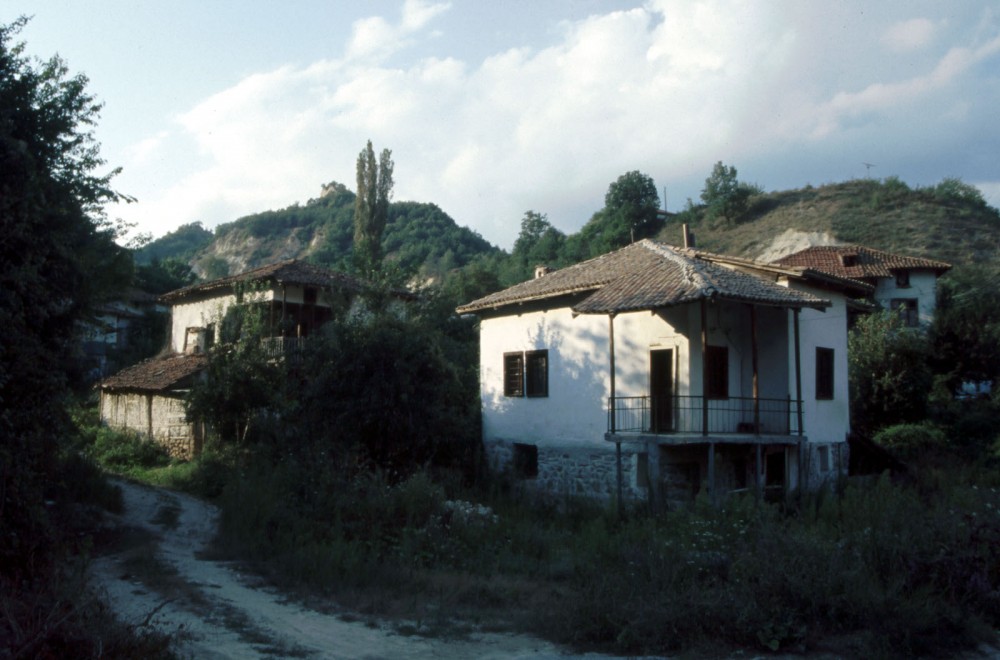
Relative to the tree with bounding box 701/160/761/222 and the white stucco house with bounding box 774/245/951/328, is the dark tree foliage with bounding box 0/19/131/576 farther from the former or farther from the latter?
the tree with bounding box 701/160/761/222

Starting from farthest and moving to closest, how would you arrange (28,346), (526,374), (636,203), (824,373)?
(636,203) < (526,374) < (824,373) < (28,346)

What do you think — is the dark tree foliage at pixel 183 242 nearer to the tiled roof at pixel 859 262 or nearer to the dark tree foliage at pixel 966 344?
the tiled roof at pixel 859 262

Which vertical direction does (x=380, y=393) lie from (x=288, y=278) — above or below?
below

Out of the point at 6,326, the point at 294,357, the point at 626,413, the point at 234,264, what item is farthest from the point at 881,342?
the point at 234,264

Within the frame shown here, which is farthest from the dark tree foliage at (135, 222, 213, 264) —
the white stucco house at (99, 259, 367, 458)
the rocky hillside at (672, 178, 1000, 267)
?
the white stucco house at (99, 259, 367, 458)

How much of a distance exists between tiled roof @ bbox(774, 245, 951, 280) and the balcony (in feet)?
64.5

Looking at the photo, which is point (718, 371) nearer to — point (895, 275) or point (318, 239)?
point (895, 275)

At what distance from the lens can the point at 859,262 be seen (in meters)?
38.2

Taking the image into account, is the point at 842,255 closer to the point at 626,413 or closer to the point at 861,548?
the point at 626,413

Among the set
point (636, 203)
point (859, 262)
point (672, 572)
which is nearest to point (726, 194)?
point (636, 203)

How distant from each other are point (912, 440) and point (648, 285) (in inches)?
452

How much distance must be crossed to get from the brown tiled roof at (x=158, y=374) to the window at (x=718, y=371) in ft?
48.1

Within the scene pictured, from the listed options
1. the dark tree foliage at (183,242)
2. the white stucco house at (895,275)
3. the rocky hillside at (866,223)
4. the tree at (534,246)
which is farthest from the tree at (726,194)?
the dark tree foliage at (183,242)

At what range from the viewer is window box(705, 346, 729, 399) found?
18.4 m
